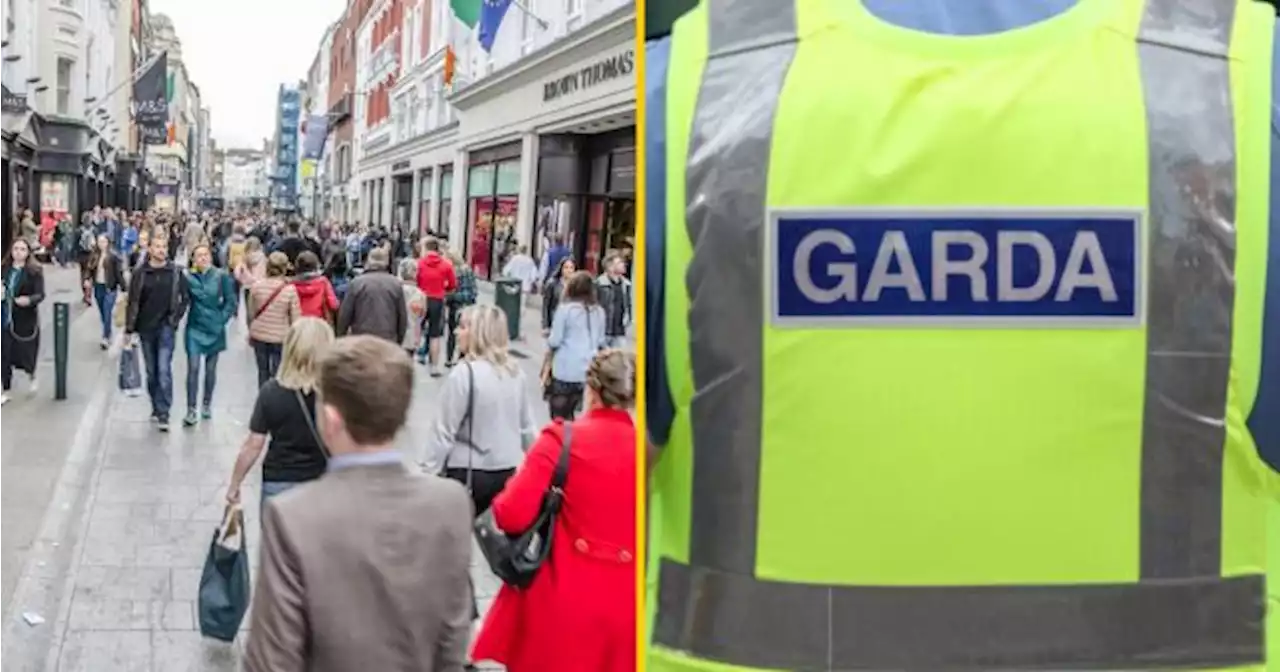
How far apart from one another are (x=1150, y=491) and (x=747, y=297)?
1.48 ft

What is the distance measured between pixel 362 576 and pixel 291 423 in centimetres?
326

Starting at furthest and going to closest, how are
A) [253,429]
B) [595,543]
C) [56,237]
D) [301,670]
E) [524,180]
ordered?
[56,237]
[524,180]
[253,429]
[595,543]
[301,670]

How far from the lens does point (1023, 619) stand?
4.70 feet

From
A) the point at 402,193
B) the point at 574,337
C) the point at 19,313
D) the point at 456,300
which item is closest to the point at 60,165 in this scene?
the point at 402,193

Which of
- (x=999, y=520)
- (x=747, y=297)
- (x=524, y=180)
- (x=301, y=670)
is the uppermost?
(x=524, y=180)

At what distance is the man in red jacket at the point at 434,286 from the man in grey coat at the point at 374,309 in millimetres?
4115

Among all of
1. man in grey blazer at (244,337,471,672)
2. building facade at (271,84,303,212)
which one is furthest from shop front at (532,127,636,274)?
building facade at (271,84,303,212)

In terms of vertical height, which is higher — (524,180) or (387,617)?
(524,180)

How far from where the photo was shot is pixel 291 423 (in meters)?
5.95

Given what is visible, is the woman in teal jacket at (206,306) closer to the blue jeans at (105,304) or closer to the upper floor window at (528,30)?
the blue jeans at (105,304)

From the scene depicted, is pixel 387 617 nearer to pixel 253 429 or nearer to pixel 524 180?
pixel 253 429

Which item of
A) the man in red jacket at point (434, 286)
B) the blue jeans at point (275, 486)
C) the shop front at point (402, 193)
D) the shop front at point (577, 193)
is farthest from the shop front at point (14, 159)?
the blue jeans at point (275, 486)

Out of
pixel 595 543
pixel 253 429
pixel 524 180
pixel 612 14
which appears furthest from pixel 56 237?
pixel 595 543

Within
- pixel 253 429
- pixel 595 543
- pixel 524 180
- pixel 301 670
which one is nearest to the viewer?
pixel 301 670
